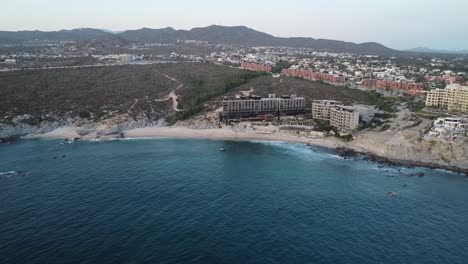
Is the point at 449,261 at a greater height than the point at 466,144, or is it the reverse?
the point at 466,144

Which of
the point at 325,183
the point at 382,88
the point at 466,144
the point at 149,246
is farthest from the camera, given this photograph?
the point at 382,88

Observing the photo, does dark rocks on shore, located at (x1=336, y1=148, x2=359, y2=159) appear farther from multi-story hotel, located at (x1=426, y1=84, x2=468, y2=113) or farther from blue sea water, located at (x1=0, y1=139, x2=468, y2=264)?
multi-story hotel, located at (x1=426, y1=84, x2=468, y2=113)

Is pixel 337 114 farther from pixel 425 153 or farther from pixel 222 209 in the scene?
pixel 222 209

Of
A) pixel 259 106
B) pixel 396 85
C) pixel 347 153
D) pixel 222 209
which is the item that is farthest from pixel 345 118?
pixel 396 85

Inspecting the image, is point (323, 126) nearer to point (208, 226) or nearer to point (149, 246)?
point (208, 226)

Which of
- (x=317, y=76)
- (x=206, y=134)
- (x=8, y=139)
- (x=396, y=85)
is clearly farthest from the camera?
(x=317, y=76)

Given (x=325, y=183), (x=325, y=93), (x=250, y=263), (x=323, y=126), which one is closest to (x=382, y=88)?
(x=325, y=93)
